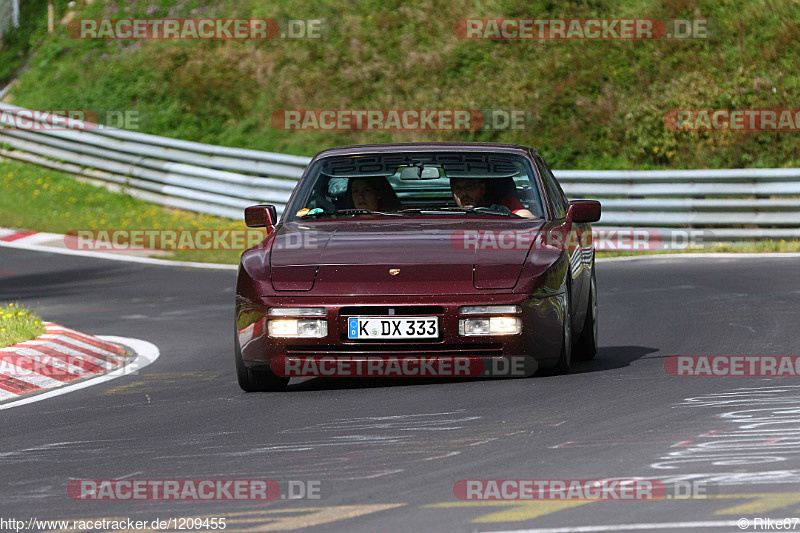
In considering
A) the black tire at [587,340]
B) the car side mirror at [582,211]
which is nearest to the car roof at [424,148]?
the car side mirror at [582,211]

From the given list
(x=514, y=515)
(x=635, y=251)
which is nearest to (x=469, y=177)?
(x=514, y=515)

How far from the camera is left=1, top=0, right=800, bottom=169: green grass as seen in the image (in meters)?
24.0

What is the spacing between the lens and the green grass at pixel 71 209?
76.6 feet

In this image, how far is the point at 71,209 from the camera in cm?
2488

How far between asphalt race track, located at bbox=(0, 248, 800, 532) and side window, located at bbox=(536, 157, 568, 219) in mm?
1079

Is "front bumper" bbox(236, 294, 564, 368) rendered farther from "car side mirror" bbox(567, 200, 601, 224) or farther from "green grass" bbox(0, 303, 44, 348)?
"green grass" bbox(0, 303, 44, 348)

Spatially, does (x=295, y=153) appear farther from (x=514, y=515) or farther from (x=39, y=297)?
(x=514, y=515)

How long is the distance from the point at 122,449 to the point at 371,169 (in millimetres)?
3538

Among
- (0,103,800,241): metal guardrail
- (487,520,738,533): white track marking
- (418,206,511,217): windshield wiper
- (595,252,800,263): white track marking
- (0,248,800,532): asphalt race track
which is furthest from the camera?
(0,103,800,241): metal guardrail

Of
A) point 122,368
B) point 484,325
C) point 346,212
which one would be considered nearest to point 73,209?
point 122,368

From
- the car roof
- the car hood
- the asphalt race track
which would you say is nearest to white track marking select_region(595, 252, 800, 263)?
the asphalt race track

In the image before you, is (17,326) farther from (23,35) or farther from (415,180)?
(23,35)

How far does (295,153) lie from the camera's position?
1057 inches

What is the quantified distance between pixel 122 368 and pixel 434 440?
4.63m
